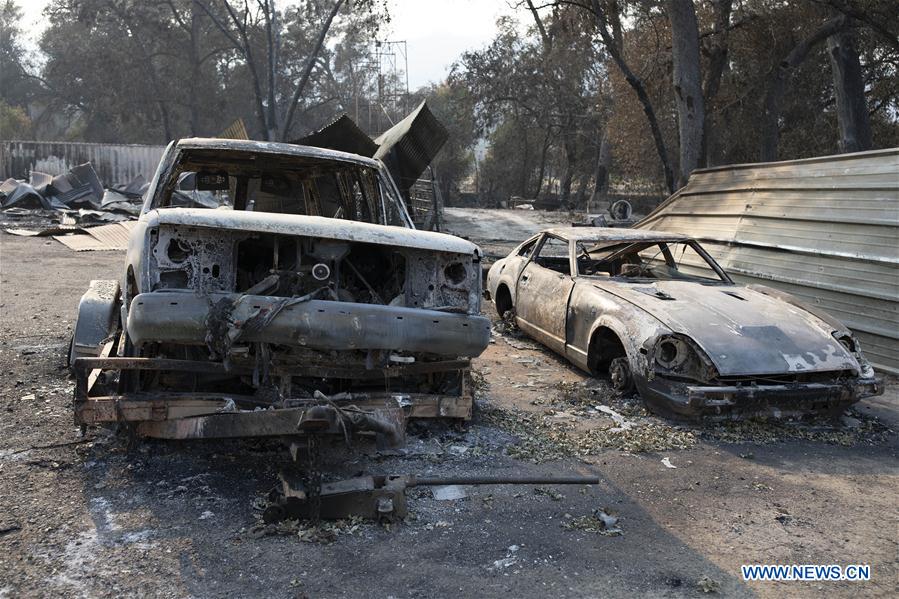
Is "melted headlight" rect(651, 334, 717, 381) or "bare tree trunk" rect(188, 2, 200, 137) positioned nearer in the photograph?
"melted headlight" rect(651, 334, 717, 381)

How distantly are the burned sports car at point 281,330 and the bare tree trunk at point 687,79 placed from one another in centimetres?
1180

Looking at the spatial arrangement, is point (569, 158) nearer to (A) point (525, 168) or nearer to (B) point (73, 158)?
(A) point (525, 168)

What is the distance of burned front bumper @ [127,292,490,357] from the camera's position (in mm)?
3582

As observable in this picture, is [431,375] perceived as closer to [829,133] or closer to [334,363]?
[334,363]

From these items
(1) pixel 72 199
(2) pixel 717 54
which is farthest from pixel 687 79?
(1) pixel 72 199

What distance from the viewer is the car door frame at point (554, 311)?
662 centimetres

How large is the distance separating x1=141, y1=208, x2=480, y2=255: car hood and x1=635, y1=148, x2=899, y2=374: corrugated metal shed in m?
5.08

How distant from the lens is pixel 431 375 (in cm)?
467

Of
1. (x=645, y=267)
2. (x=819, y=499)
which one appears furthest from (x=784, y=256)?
(x=819, y=499)

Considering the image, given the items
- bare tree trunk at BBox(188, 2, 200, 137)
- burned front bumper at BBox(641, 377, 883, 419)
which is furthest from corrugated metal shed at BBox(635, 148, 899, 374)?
bare tree trunk at BBox(188, 2, 200, 137)

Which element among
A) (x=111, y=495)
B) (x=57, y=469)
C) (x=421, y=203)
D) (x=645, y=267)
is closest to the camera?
(x=111, y=495)

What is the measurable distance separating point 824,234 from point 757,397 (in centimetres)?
377

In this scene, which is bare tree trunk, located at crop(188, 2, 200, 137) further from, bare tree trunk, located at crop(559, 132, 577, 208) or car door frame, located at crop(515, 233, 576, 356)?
car door frame, located at crop(515, 233, 576, 356)

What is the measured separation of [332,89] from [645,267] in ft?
144
